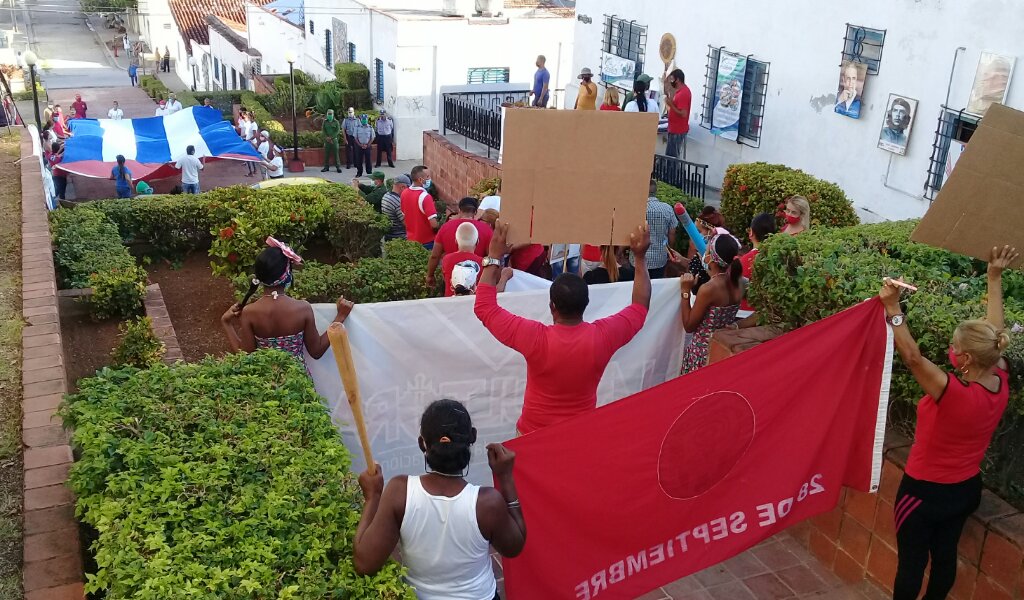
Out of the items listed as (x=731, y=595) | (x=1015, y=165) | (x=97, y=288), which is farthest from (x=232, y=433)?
(x=97, y=288)

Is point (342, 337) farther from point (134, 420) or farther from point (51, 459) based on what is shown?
point (51, 459)

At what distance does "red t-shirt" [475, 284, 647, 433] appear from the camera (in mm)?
4488

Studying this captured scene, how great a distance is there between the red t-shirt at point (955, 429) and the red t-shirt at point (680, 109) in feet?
33.8

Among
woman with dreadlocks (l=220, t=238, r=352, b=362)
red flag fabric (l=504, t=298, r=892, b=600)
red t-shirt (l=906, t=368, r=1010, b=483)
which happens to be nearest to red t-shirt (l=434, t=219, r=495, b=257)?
woman with dreadlocks (l=220, t=238, r=352, b=362)

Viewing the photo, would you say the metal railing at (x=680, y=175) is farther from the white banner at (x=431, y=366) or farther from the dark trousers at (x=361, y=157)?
the dark trousers at (x=361, y=157)

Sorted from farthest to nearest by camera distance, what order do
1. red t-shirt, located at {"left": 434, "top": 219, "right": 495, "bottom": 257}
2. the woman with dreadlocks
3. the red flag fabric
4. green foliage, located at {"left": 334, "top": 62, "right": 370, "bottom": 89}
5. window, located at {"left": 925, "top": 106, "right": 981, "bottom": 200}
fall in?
green foliage, located at {"left": 334, "top": 62, "right": 370, "bottom": 89} < window, located at {"left": 925, "top": 106, "right": 981, "bottom": 200} < red t-shirt, located at {"left": 434, "top": 219, "right": 495, "bottom": 257} < the woman with dreadlocks < the red flag fabric

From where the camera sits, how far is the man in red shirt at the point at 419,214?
981cm

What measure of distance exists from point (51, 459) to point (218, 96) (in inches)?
1173

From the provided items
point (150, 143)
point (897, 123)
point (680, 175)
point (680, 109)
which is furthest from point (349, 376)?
point (150, 143)

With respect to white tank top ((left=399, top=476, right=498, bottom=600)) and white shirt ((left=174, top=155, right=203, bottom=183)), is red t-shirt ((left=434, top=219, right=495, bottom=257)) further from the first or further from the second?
white shirt ((left=174, top=155, right=203, bottom=183))

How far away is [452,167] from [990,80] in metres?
9.82

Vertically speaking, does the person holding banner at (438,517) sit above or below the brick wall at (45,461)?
above

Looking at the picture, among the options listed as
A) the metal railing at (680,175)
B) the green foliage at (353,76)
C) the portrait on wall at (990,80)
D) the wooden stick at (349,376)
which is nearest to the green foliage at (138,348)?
the wooden stick at (349,376)

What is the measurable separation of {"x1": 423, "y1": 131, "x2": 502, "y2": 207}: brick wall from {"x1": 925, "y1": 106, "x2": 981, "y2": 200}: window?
6.74 meters
